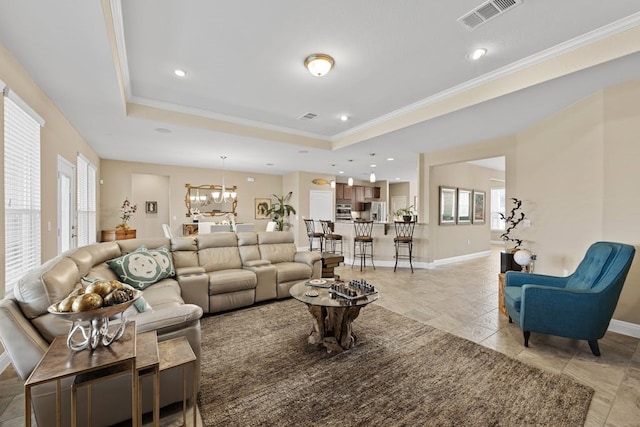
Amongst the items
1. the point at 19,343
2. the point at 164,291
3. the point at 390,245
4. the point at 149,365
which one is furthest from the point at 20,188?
the point at 390,245

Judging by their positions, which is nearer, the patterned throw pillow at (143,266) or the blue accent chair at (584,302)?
the blue accent chair at (584,302)

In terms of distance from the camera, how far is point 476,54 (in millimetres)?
2746

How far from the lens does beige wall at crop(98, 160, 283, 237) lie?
7.18 m

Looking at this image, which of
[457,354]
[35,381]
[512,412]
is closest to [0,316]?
[35,381]

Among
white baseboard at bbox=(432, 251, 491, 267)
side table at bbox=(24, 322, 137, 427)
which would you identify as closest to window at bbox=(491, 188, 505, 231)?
white baseboard at bbox=(432, 251, 491, 267)

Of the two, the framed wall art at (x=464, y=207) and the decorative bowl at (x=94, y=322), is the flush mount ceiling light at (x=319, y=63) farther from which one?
the framed wall art at (x=464, y=207)

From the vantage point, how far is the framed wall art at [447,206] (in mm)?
6656

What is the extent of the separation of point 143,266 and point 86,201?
12.2 feet

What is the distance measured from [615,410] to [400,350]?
1424 millimetres

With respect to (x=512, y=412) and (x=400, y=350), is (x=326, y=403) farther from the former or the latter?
(x=512, y=412)

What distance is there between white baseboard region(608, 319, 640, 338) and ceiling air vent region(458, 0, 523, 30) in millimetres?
3375

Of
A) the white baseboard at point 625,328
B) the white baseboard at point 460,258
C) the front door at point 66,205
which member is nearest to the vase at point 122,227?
the front door at point 66,205

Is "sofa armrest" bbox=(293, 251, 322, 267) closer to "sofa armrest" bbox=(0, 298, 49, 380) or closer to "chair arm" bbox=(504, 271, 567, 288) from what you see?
"chair arm" bbox=(504, 271, 567, 288)

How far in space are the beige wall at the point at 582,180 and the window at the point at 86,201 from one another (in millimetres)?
7475
